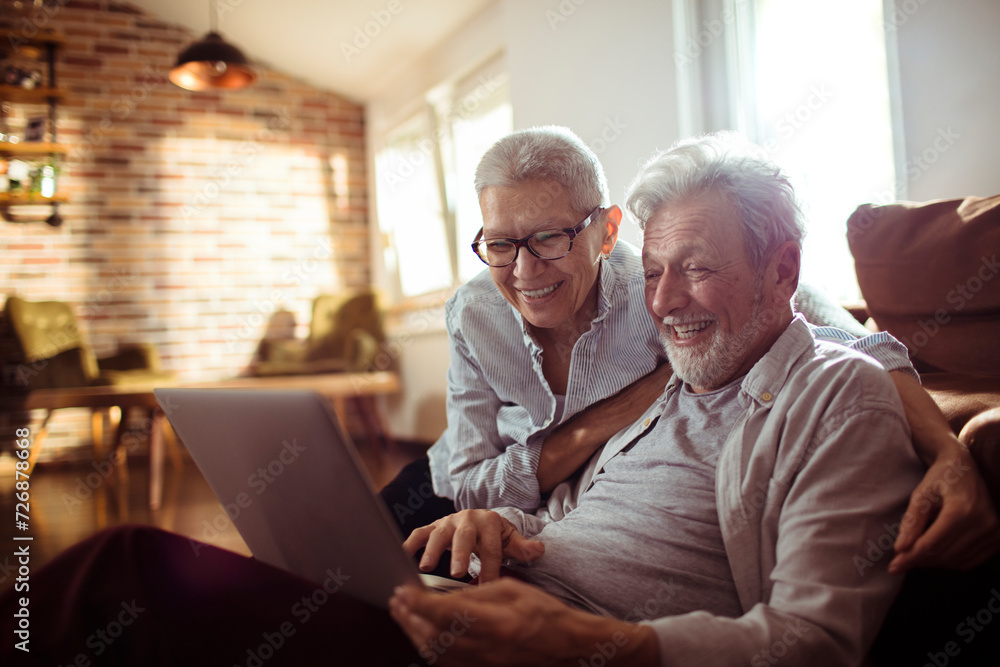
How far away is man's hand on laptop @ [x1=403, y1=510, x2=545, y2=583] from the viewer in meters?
0.94

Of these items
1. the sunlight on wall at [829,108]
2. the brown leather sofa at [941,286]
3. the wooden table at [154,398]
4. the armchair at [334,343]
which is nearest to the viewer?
the brown leather sofa at [941,286]

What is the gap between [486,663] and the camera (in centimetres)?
68

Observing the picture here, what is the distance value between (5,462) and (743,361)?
5.26 meters

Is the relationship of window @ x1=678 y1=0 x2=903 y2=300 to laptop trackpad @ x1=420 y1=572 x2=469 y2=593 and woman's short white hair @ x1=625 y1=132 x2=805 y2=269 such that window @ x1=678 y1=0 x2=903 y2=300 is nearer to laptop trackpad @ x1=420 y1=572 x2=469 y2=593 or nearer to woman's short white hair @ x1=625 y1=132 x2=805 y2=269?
woman's short white hair @ x1=625 y1=132 x2=805 y2=269

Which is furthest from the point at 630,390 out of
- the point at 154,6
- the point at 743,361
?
the point at 154,6

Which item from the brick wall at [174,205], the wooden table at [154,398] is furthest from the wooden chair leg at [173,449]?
the brick wall at [174,205]

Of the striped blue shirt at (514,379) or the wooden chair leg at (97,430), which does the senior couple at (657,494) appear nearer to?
the striped blue shirt at (514,379)

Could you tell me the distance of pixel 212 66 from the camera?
12.5 ft

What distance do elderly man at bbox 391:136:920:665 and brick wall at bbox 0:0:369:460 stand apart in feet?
15.4

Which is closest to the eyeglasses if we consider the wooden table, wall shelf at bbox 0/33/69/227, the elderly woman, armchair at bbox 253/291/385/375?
the elderly woman

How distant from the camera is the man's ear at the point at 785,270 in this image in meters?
1.04

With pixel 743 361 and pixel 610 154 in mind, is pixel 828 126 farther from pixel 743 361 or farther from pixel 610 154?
pixel 743 361

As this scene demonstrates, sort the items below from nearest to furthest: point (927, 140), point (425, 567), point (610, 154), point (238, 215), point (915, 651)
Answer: point (915, 651)
point (425, 567)
point (927, 140)
point (610, 154)
point (238, 215)

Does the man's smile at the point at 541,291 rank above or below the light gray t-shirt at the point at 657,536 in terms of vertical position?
above
